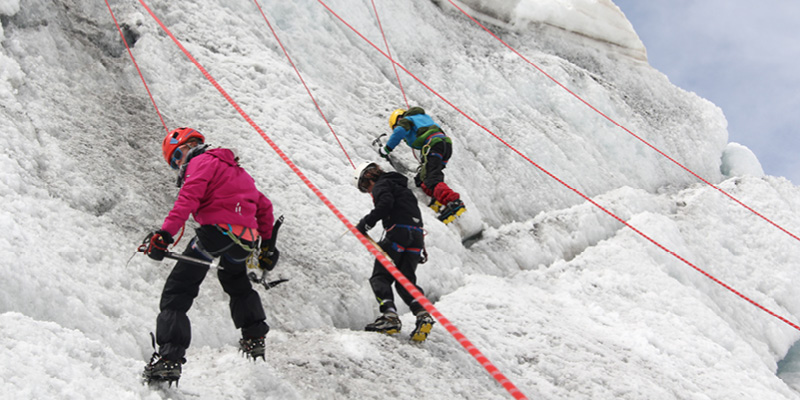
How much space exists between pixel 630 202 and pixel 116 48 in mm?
8015

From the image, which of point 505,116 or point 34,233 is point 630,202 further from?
point 34,233

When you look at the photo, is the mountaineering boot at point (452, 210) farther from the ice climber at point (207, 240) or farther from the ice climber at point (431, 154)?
the ice climber at point (207, 240)

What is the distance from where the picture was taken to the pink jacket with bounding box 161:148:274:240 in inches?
137

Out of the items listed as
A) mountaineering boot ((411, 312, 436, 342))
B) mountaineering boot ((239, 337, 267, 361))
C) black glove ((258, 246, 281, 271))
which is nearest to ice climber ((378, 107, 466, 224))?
mountaineering boot ((411, 312, 436, 342))

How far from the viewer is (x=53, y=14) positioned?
19.2 ft

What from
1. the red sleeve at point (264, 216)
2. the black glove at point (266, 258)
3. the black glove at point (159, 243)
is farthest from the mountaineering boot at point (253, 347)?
the black glove at point (159, 243)

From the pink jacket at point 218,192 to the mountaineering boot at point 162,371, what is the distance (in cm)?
86

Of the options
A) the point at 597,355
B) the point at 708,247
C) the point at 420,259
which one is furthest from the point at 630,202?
the point at 420,259

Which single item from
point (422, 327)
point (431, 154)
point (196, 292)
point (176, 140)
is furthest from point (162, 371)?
point (431, 154)

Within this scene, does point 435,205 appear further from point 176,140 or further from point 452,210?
point 176,140

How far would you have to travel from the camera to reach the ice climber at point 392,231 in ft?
15.9

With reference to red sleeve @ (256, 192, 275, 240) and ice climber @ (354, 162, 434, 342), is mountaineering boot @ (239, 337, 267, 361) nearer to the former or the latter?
red sleeve @ (256, 192, 275, 240)

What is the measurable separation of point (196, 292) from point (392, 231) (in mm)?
1938

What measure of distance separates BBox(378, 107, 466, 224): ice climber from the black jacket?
5.23ft
